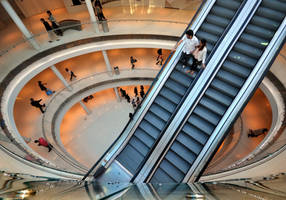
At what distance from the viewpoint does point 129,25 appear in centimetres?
1178

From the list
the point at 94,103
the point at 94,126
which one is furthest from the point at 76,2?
the point at 94,126

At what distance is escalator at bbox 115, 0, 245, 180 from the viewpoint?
712cm

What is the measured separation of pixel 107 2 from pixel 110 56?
431 centimetres

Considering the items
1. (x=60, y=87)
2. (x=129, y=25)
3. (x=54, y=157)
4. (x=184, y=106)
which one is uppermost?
(x=129, y=25)

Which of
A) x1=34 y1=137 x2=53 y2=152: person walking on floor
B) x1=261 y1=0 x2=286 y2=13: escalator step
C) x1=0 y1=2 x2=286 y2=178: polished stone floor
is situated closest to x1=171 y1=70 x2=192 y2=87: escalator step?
x1=261 y1=0 x2=286 y2=13: escalator step

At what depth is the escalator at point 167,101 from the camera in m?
7.12

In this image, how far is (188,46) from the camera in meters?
6.35

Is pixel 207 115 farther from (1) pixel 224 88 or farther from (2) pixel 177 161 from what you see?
(2) pixel 177 161

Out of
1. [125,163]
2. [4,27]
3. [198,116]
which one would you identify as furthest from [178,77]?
[4,27]

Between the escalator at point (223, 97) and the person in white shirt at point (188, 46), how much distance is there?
1.28m

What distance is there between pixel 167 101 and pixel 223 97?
7.36 feet

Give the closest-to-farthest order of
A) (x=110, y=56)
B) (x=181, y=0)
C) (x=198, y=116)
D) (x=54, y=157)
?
(x=198, y=116), (x=54, y=157), (x=181, y=0), (x=110, y=56)

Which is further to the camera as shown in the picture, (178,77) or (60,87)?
(60,87)

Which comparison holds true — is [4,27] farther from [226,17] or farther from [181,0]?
[226,17]
